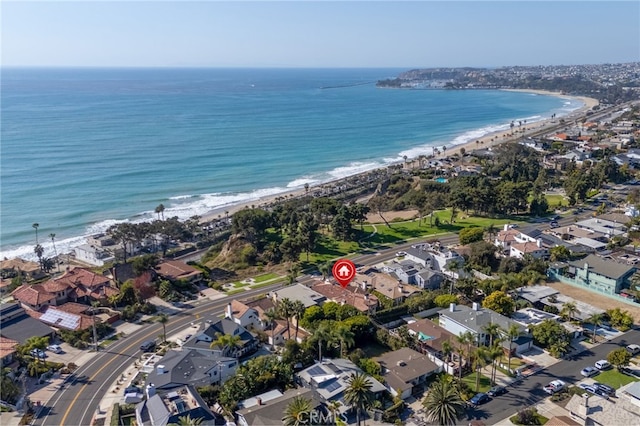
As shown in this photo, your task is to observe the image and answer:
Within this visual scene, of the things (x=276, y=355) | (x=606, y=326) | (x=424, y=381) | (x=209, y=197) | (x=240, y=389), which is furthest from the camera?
(x=209, y=197)

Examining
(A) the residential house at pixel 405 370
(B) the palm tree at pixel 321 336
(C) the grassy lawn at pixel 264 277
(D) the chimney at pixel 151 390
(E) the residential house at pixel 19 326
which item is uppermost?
(B) the palm tree at pixel 321 336

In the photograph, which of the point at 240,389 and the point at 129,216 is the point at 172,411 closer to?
the point at 240,389

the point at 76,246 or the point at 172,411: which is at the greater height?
the point at 172,411

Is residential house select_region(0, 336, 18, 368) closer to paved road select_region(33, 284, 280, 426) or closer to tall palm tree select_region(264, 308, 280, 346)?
paved road select_region(33, 284, 280, 426)

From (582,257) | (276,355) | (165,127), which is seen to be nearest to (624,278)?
(582,257)

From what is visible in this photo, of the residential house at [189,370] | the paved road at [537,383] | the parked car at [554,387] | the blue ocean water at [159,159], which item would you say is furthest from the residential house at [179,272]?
the parked car at [554,387]

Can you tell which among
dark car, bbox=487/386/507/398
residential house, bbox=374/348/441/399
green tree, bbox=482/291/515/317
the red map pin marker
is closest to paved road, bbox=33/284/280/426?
the red map pin marker

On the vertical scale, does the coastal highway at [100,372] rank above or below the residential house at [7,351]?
below

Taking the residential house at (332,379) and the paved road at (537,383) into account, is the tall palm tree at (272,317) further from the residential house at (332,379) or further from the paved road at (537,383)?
the paved road at (537,383)
